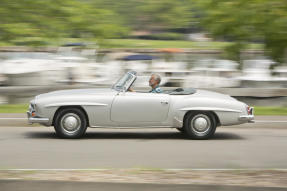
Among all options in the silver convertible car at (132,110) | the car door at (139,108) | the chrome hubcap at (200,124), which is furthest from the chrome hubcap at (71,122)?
the chrome hubcap at (200,124)

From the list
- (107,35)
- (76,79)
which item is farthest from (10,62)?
(107,35)

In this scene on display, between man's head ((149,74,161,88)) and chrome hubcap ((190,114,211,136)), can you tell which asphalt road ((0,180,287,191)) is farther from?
man's head ((149,74,161,88))

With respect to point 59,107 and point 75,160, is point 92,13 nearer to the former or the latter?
point 59,107

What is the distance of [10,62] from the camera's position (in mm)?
28812

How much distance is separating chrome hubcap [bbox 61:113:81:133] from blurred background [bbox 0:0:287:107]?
4.59ft

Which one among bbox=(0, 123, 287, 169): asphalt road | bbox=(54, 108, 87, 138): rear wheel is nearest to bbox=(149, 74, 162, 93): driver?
bbox=(0, 123, 287, 169): asphalt road

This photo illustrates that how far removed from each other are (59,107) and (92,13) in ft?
40.6

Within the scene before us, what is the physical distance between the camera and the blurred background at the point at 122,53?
726cm

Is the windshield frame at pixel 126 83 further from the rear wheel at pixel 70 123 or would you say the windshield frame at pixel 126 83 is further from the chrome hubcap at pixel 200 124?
the chrome hubcap at pixel 200 124

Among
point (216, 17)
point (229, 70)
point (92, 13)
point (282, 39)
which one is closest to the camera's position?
point (282, 39)

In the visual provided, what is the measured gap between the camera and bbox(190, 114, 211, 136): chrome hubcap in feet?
38.0

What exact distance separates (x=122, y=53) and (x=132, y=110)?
42711 millimetres

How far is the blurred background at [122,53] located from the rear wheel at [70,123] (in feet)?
4.37

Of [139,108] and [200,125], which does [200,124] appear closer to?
[200,125]
